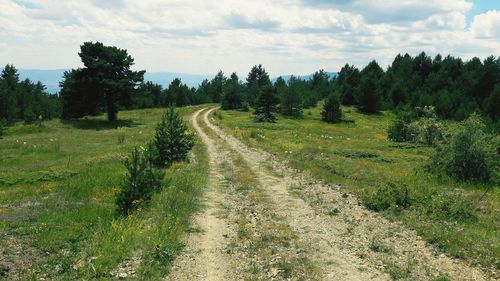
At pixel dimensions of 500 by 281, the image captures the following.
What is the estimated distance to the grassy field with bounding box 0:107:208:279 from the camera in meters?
12.7

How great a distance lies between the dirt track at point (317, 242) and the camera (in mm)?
12578

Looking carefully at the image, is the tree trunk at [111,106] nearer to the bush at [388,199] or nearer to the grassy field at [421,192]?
the grassy field at [421,192]

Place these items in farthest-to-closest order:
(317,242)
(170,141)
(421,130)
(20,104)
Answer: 1. (20,104)
2. (421,130)
3. (170,141)
4. (317,242)

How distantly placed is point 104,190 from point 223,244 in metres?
10.8

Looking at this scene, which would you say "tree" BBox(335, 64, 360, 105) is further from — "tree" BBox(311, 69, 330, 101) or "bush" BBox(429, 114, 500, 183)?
"bush" BBox(429, 114, 500, 183)

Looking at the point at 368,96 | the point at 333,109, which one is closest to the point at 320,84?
the point at 368,96

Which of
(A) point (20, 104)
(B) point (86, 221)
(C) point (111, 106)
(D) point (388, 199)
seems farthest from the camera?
(A) point (20, 104)

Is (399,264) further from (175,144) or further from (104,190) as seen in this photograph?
(175,144)

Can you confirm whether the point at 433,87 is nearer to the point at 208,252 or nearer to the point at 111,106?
the point at 111,106

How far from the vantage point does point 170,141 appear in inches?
1248

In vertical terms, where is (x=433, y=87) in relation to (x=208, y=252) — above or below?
above

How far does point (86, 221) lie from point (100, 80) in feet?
173

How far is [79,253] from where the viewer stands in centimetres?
1357

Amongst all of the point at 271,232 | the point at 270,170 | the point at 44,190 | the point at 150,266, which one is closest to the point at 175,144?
the point at 270,170
